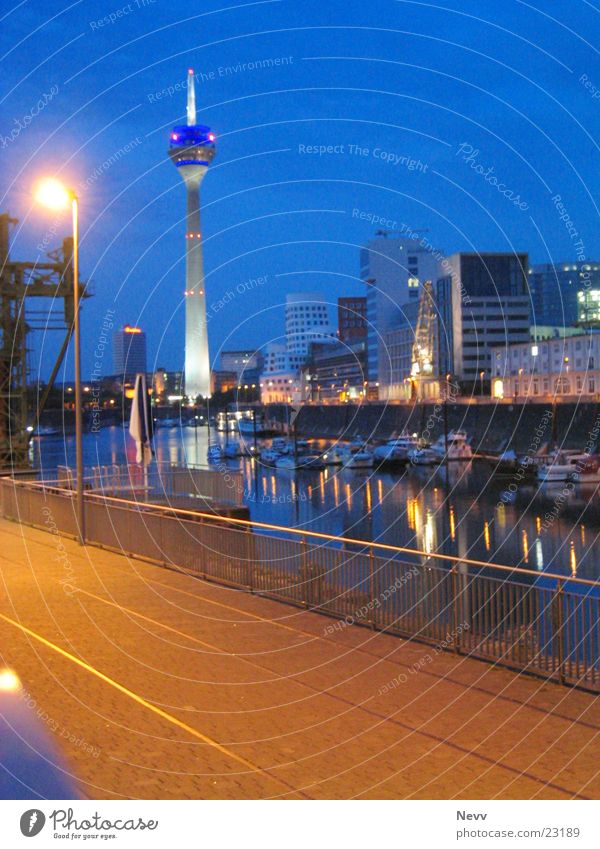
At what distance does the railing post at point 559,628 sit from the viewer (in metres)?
8.71

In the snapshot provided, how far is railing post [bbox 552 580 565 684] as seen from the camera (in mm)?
8711

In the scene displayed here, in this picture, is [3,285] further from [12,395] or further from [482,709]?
[482,709]

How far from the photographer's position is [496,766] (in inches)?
265

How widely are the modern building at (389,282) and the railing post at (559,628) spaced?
413 ft

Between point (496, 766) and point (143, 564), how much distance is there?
10414 mm

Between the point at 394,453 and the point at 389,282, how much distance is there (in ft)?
255

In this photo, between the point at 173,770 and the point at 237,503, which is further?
the point at 237,503

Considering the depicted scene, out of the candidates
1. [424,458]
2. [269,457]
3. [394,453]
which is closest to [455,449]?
[424,458]

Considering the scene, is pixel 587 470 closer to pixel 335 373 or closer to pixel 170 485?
pixel 170 485

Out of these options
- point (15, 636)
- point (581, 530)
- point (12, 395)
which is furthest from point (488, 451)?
point (15, 636)

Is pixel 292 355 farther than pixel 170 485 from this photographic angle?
Yes

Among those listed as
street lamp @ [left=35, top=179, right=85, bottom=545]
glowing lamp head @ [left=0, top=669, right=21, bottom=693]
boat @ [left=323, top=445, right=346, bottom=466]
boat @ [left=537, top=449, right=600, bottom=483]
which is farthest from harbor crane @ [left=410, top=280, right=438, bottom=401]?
glowing lamp head @ [left=0, top=669, right=21, bottom=693]

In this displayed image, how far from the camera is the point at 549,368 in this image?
284 feet

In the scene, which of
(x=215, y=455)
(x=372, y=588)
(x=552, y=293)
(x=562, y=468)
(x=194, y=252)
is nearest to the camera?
(x=372, y=588)
